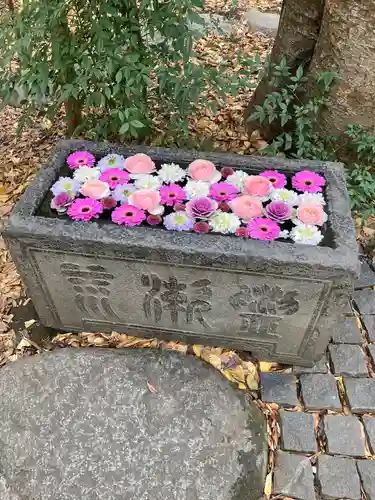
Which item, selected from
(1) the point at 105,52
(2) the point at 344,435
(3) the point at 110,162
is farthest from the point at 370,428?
(1) the point at 105,52

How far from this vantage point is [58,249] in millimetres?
2160

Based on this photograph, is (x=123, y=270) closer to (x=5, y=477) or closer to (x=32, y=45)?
(x=5, y=477)

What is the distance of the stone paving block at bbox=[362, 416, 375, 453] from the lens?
2229 millimetres

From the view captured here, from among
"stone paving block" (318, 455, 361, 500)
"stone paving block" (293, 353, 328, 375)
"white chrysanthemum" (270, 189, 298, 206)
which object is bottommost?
"stone paving block" (293, 353, 328, 375)

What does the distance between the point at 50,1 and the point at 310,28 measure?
Answer: 1.69m

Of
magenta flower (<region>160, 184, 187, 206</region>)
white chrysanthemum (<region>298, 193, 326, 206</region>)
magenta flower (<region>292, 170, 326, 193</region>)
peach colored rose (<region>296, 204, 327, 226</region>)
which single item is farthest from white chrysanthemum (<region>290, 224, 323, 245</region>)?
magenta flower (<region>160, 184, 187, 206</region>)

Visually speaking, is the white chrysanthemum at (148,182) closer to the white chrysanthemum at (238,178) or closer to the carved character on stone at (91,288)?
the white chrysanthemum at (238,178)

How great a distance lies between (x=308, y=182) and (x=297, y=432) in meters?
1.23

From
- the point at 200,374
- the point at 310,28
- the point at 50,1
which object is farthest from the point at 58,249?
the point at 310,28

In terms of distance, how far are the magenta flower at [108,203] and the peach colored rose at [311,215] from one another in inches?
34.6

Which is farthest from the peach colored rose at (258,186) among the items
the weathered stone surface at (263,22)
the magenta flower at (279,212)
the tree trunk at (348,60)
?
the weathered stone surface at (263,22)

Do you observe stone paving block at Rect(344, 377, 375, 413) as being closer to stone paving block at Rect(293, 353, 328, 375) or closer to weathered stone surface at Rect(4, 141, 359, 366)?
stone paving block at Rect(293, 353, 328, 375)

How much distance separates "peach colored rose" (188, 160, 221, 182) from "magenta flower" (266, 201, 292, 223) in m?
0.38

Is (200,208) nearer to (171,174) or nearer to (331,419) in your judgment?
(171,174)
